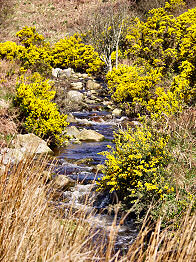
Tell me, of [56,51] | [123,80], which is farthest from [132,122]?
[56,51]

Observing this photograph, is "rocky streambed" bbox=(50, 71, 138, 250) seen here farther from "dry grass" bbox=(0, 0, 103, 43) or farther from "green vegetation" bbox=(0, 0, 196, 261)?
"dry grass" bbox=(0, 0, 103, 43)

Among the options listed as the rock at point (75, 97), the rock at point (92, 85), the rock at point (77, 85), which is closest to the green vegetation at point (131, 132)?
the rock at point (75, 97)

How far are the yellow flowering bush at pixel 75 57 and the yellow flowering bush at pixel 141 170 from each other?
1648 cm

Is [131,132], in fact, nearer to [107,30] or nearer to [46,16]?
[107,30]

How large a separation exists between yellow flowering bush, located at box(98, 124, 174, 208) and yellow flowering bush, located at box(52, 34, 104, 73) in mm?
16476

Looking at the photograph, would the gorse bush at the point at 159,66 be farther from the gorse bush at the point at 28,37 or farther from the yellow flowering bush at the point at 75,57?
the gorse bush at the point at 28,37

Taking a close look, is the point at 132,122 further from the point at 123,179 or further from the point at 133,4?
the point at 133,4

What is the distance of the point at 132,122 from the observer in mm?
11594

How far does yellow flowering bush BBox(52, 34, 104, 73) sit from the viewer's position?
68.0 ft

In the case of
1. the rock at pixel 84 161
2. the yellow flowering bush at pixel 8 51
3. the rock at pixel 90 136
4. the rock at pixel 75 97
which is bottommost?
the rock at pixel 75 97

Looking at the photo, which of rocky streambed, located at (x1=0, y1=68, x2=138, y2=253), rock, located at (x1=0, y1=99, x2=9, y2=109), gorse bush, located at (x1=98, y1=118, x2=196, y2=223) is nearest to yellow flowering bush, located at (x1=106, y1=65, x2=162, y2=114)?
rocky streambed, located at (x1=0, y1=68, x2=138, y2=253)

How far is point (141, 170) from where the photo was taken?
4.34 m

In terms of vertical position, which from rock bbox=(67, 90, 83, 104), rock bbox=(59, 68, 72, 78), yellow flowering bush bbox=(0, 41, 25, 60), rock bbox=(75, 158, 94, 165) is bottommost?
rock bbox=(59, 68, 72, 78)

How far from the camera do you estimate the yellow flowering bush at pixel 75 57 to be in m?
20.7
